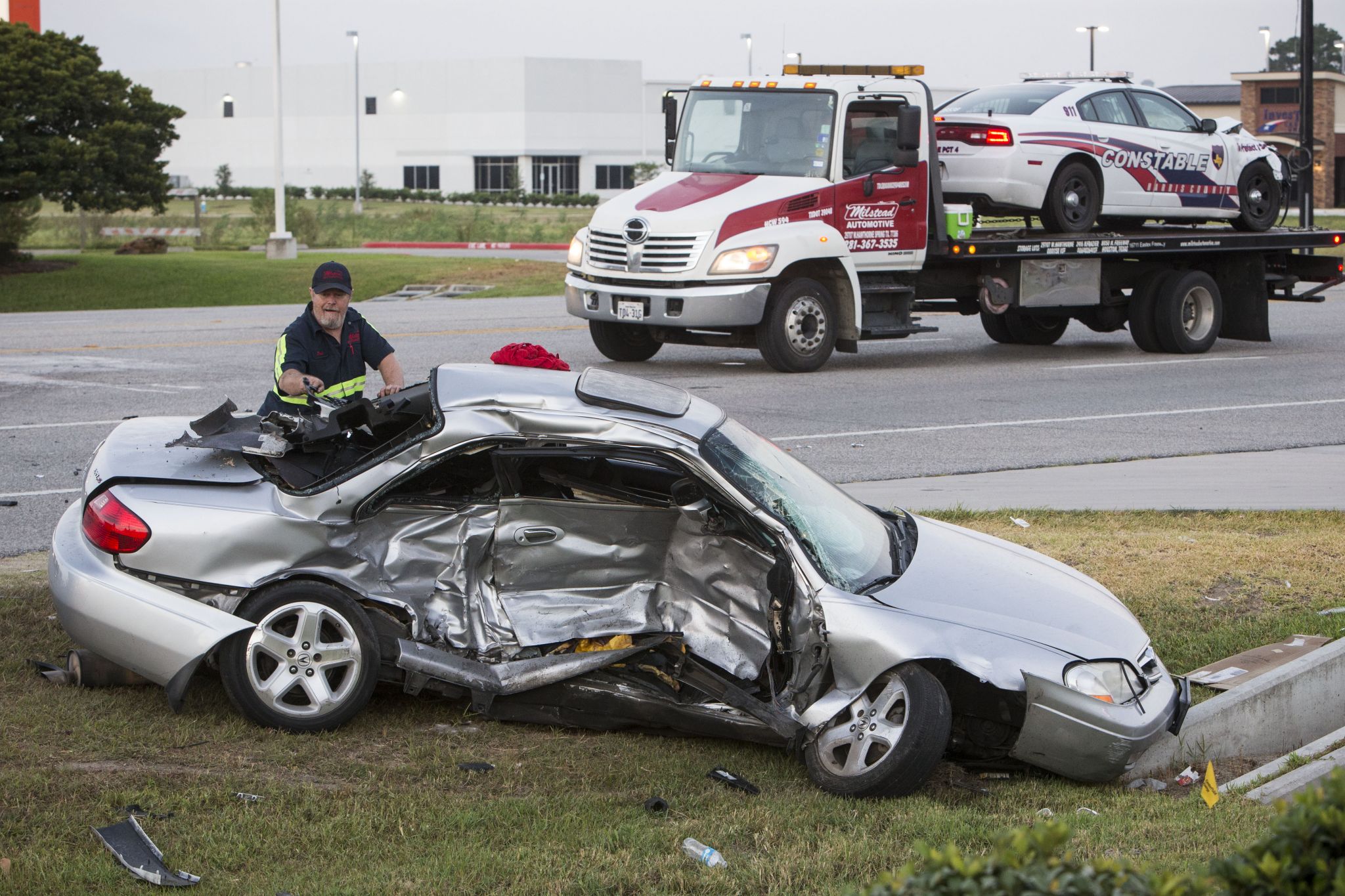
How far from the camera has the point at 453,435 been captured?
5266 mm

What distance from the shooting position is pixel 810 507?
560 centimetres

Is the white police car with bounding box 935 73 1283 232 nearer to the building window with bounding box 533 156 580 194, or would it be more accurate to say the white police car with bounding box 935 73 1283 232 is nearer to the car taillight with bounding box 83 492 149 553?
the car taillight with bounding box 83 492 149 553

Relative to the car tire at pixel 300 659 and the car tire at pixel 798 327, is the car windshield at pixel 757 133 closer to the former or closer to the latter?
the car tire at pixel 798 327

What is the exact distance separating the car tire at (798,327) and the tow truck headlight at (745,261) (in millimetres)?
475

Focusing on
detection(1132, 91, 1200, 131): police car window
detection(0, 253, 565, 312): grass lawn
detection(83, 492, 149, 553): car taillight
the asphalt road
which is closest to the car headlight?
detection(83, 492, 149, 553): car taillight

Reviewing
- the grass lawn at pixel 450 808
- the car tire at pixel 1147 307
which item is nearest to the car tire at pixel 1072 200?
the car tire at pixel 1147 307

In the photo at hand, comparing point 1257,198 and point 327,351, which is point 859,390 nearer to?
point 1257,198

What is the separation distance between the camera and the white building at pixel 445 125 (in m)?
78.4

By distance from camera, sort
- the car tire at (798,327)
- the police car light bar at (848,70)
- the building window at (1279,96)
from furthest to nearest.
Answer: the building window at (1279,96) < the police car light bar at (848,70) < the car tire at (798,327)

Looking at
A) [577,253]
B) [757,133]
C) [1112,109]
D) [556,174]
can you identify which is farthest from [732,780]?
[556,174]

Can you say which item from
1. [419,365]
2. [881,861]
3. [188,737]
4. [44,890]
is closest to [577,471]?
[188,737]

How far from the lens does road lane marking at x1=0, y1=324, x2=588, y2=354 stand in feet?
55.9

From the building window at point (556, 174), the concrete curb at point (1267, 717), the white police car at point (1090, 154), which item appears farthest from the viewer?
the building window at point (556, 174)

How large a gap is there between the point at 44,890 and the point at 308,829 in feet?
2.48
